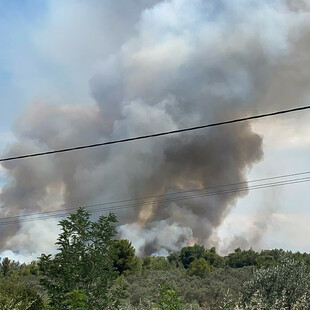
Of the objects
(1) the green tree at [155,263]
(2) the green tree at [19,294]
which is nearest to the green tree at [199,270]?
(1) the green tree at [155,263]

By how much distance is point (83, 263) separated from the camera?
13188mm

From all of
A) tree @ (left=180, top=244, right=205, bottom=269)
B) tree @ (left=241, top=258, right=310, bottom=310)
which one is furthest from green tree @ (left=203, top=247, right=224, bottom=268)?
tree @ (left=241, top=258, right=310, bottom=310)

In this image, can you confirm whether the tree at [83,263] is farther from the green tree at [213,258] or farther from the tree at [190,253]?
the tree at [190,253]

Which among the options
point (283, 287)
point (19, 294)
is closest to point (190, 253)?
point (283, 287)

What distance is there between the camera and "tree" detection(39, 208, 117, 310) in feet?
41.9

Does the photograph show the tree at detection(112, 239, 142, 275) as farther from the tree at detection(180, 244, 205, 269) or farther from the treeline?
the tree at detection(180, 244, 205, 269)

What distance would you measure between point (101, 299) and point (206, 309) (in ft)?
53.6

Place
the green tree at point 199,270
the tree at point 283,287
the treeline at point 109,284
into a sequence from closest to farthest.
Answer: the treeline at point 109,284 → the tree at point 283,287 → the green tree at point 199,270

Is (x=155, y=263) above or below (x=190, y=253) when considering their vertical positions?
below

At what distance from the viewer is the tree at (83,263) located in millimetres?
12773

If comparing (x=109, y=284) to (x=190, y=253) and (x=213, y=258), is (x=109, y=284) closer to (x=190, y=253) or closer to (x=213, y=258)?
(x=213, y=258)

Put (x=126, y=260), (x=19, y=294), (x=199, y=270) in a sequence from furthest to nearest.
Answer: (x=126, y=260), (x=199, y=270), (x=19, y=294)

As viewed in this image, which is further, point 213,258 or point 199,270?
point 213,258

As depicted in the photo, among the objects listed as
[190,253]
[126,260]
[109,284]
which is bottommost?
[109,284]
